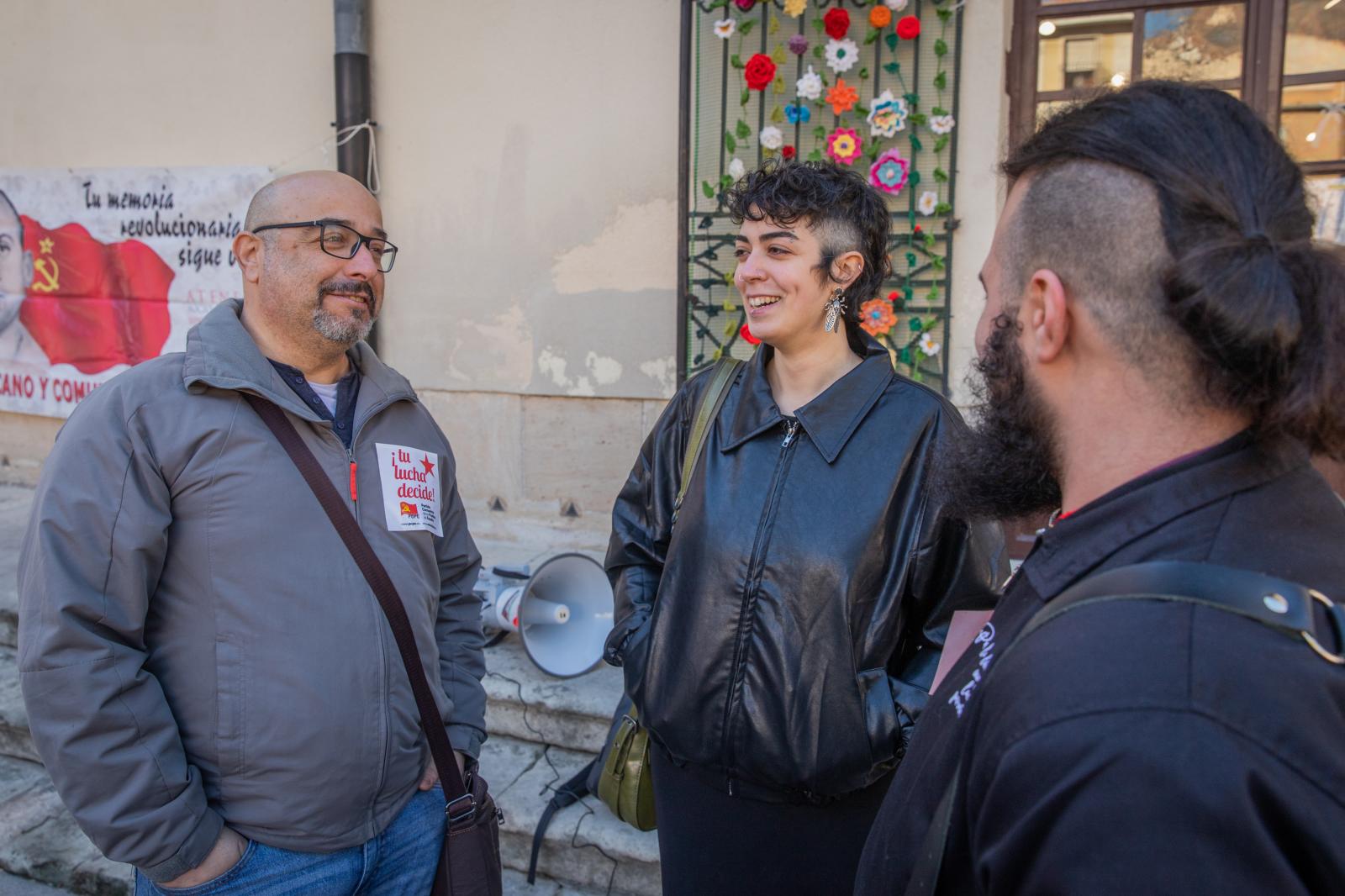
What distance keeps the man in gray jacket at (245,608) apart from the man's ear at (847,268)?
108 cm

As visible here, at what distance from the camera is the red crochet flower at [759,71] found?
13.9 ft

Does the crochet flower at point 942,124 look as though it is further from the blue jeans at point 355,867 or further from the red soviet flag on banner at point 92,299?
the red soviet flag on banner at point 92,299

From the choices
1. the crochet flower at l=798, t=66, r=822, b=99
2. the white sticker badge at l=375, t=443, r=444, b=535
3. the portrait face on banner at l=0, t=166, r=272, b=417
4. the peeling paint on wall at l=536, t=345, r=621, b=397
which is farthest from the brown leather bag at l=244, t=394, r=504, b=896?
the portrait face on banner at l=0, t=166, r=272, b=417

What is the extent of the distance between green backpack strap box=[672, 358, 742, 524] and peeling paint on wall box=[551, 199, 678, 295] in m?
2.43

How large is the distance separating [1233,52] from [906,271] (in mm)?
1617

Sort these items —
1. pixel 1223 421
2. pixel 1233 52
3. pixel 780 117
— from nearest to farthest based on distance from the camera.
A: pixel 1223 421 < pixel 1233 52 < pixel 780 117

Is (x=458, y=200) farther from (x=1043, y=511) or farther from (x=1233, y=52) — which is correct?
(x=1043, y=511)

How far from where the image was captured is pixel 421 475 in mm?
2143

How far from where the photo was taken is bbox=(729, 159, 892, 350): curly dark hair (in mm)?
2236

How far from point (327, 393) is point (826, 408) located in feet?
3.65

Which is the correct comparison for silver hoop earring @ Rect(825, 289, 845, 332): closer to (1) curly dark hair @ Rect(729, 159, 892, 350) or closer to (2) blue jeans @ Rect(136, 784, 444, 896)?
(1) curly dark hair @ Rect(729, 159, 892, 350)

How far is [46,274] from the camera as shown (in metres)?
6.05

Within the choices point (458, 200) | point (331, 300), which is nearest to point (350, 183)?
point (331, 300)

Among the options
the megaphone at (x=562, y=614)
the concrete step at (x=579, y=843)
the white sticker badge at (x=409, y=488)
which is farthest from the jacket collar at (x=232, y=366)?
the megaphone at (x=562, y=614)
